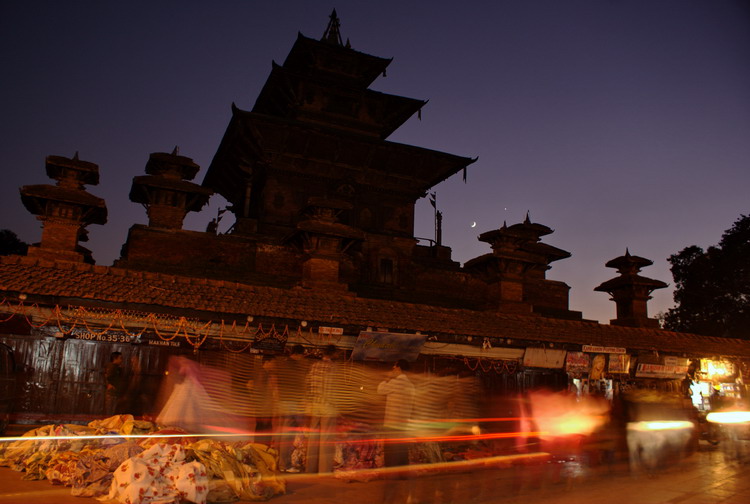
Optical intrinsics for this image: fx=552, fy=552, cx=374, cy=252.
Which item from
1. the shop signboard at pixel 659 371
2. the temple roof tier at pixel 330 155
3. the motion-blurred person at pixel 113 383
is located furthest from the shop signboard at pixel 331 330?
the temple roof tier at pixel 330 155

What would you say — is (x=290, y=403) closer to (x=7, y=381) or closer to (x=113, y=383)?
(x=113, y=383)

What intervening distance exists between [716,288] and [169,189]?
3427cm

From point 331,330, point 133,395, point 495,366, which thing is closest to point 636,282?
point 495,366

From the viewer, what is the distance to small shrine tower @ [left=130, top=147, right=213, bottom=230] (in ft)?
58.6

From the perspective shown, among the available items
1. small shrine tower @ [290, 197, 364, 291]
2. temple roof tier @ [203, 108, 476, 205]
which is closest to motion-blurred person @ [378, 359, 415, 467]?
small shrine tower @ [290, 197, 364, 291]

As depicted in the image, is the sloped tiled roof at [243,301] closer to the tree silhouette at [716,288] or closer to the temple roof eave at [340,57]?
the temple roof eave at [340,57]

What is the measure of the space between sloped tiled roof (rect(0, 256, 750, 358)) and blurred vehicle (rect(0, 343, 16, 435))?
1.46 meters

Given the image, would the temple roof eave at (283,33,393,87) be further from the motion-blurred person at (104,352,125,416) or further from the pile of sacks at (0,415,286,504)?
the pile of sacks at (0,415,286,504)

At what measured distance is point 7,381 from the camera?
10.2 m

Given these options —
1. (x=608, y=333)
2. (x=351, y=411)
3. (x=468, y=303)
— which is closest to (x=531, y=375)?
(x=608, y=333)

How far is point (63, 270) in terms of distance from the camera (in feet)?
36.6

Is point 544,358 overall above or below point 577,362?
above

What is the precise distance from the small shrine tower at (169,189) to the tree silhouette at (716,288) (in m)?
32.7

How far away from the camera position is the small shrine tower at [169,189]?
17.9 metres
